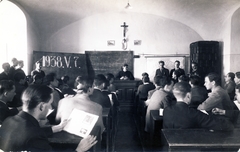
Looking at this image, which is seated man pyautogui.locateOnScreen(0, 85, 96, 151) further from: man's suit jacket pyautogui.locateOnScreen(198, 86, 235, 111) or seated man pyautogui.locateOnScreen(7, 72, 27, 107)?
man's suit jacket pyautogui.locateOnScreen(198, 86, 235, 111)

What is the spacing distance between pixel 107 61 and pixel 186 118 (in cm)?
573

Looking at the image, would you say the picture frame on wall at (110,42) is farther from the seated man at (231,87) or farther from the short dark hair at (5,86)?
the short dark hair at (5,86)

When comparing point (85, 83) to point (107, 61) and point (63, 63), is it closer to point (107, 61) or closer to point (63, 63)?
point (63, 63)

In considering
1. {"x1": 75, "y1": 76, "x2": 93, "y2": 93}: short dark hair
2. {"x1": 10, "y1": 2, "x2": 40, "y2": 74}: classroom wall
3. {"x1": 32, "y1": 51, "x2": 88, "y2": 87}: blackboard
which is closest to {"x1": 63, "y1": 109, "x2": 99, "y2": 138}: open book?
{"x1": 75, "y1": 76, "x2": 93, "y2": 93}: short dark hair

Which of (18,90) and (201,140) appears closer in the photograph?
(201,140)

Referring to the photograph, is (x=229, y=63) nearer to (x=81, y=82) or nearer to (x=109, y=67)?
(x=109, y=67)

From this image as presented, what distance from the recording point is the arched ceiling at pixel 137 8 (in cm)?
492

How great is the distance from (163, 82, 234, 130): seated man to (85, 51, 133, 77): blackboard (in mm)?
5493

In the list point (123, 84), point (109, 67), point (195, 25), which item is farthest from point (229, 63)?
point (109, 67)

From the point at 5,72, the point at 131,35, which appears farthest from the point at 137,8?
the point at 5,72

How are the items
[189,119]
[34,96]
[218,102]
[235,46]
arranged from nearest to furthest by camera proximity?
[34,96] → [189,119] → [218,102] → [235,46]

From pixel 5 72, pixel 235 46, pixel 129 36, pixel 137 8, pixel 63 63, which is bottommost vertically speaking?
pixel 5 72

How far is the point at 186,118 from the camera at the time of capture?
182 centimetres

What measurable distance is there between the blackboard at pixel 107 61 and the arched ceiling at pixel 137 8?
1.39 m
